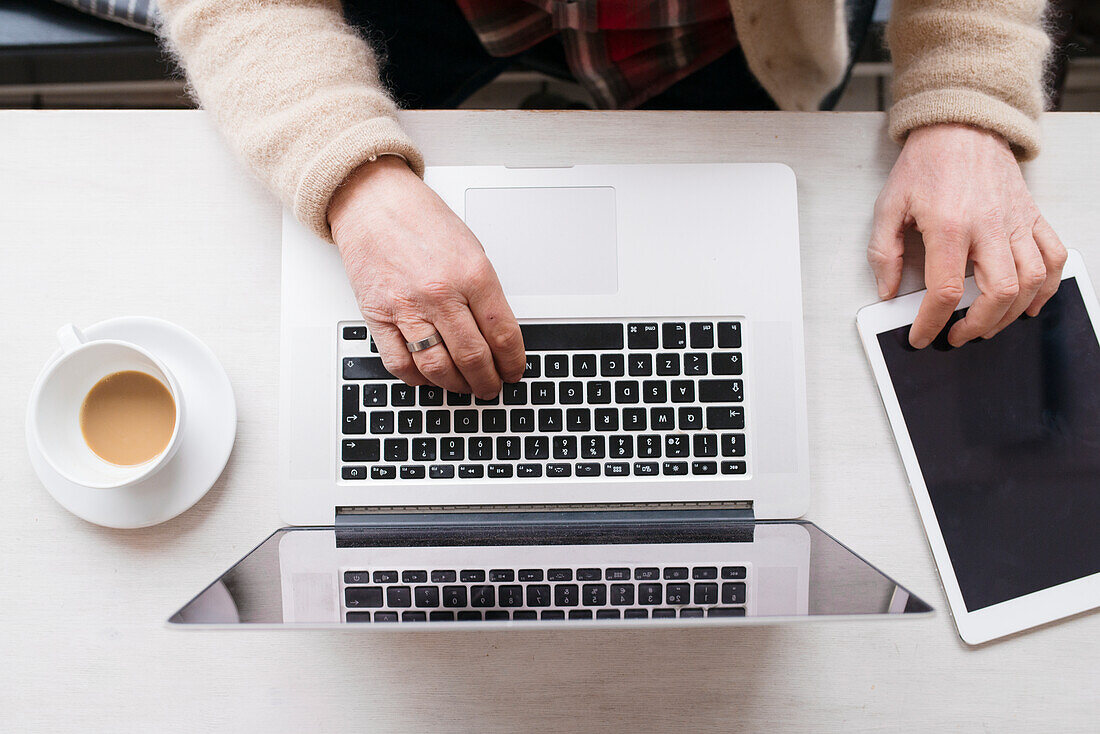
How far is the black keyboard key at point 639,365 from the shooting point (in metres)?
0.55

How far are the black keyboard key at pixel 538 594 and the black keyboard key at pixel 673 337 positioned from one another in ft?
0.63

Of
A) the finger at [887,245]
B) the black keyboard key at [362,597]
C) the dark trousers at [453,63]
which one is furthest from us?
the dark trousers at [453,63]

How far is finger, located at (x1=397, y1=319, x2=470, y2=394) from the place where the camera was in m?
0.52

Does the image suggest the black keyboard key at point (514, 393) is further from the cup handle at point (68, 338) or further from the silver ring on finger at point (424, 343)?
the cup handle at point (68, 338)

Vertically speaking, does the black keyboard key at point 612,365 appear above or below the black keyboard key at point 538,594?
above

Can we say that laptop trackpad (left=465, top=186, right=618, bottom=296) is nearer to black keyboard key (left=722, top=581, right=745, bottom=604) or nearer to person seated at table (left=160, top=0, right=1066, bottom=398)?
person seated at table (left=160, top=0, right=1066, bottom=398)

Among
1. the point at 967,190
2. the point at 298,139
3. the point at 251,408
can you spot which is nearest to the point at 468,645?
the point at 251,408

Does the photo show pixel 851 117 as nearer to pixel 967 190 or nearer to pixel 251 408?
pixel 967 190

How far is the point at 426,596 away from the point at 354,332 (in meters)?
0.20

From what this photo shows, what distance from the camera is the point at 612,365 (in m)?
0.55

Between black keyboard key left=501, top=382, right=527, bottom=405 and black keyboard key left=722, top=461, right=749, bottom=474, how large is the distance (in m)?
0.15

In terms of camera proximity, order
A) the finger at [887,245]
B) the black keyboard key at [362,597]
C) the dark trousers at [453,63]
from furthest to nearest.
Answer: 1. the dark trousers at [453,63]
2. the finger at [887,245]
3. the black keyboard key at [362,597]

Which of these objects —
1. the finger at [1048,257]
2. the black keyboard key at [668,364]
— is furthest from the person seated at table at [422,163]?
the black keyboard key at [668,364]

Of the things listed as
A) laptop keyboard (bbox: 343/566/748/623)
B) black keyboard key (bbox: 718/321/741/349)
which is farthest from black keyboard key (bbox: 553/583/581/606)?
black keyboard key (bbox: 718/321/741/349)
